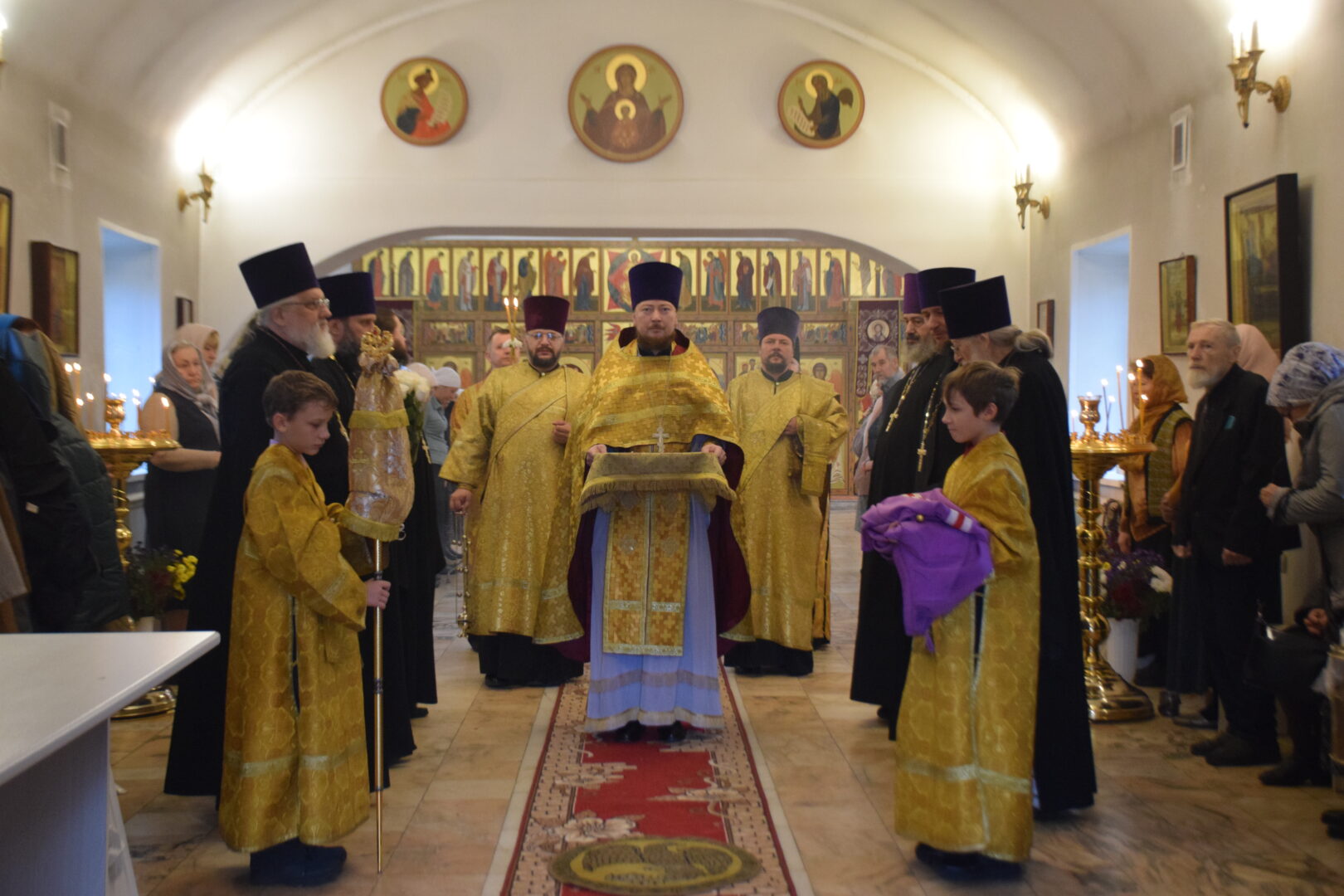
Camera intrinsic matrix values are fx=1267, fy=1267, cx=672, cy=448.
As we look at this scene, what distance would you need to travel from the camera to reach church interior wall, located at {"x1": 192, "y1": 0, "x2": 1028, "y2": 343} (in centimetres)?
1018

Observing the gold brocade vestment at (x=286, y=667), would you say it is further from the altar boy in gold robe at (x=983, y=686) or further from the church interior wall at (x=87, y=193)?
the church interior wall at (x=87, y=193)

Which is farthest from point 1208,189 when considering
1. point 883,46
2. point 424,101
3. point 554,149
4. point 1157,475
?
point 424,101

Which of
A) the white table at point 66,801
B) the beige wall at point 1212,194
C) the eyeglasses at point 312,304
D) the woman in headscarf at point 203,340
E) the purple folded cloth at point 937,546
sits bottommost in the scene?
the white table at point 66,801

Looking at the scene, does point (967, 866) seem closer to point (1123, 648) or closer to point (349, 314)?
point (1123, 648)

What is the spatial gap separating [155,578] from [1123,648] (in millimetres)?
4580

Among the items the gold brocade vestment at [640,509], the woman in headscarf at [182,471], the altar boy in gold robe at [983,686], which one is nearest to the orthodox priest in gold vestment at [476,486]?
the gold brocade vestment at [640,509]

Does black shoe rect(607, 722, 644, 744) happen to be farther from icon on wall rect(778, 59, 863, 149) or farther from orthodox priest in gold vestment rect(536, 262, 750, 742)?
icon on wall rect(778, 59, 863, 149)

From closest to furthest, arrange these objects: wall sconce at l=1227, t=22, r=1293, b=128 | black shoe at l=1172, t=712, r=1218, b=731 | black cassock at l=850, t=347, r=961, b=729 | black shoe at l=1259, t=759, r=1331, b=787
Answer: black shoe at l=1259, t=759, r=1331, b=787
black cassock at l=850, t=347, r=961, b=729
black shoe at l=1172, t=712, r=1218, b=731
wall sconce at l=1227, t=22, r=1293, b=128

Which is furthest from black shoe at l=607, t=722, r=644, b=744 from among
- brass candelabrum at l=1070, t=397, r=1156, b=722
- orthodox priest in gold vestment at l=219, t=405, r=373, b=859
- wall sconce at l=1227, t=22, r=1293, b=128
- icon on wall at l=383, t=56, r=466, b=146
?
icon on wall at l=383, t=56, r=466, b=146

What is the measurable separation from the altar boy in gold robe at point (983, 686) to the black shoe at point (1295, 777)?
1.55 meters

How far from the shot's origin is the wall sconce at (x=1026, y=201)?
9805 mm

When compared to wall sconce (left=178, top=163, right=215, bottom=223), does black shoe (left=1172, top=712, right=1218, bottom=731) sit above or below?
below

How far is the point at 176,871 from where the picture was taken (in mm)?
3662

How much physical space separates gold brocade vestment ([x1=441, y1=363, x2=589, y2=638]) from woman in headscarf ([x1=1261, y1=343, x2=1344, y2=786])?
10.4ft
